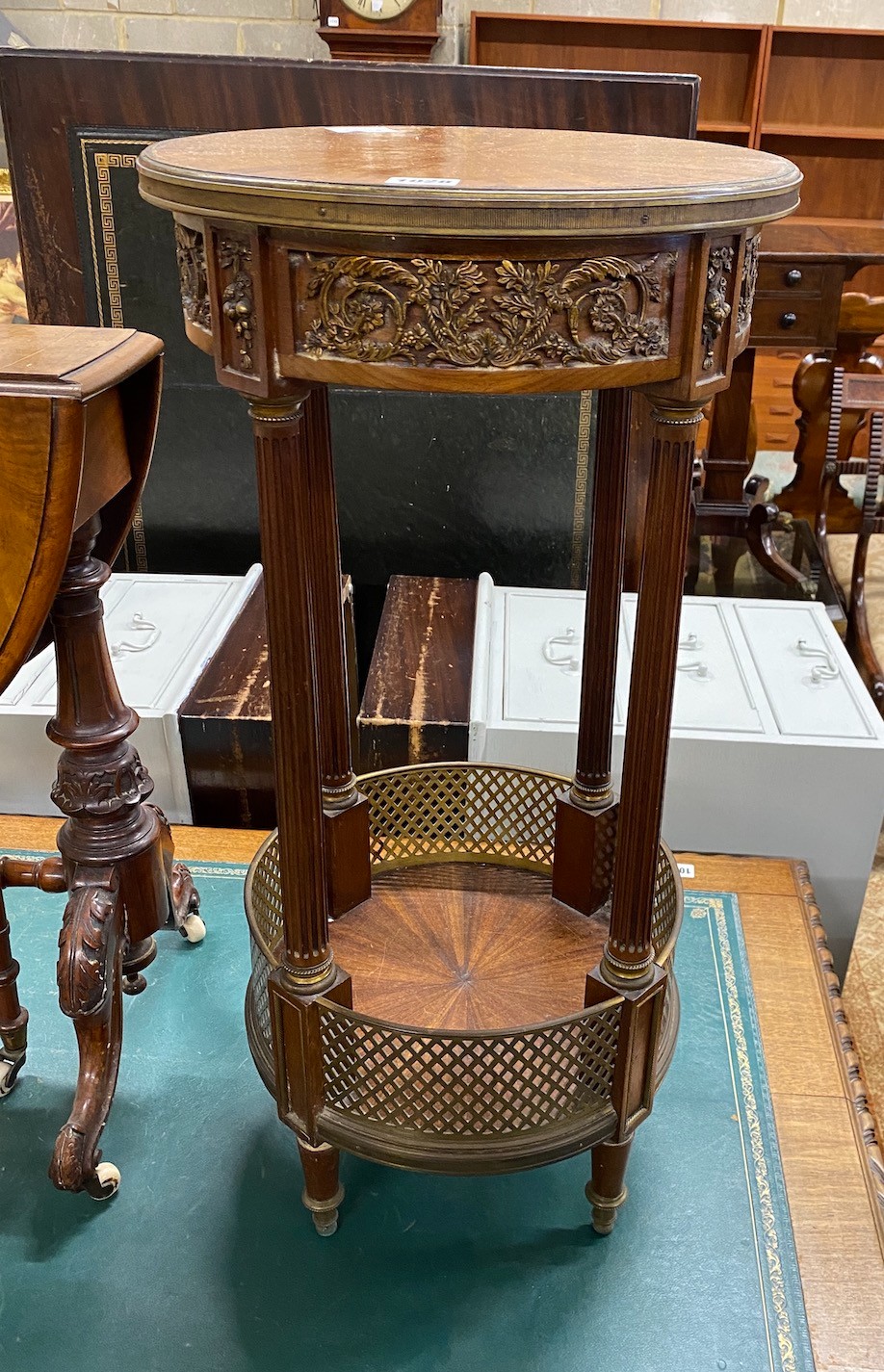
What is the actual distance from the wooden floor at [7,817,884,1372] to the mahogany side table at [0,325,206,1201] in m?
0.50

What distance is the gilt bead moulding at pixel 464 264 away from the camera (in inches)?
31.8

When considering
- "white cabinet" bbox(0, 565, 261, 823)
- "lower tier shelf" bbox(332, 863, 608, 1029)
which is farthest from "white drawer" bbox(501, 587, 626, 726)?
"white cabinet" bbox(0, 565, 261, 823)

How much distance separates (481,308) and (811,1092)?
1.15m

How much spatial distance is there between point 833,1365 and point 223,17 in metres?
4.76

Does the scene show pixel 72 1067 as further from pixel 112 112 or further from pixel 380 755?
pixel 112 112

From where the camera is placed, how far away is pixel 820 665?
81.2 inches

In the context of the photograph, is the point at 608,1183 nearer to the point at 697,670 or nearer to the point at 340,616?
the point at 340,616

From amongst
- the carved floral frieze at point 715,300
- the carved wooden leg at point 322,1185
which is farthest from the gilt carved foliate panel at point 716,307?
the carved wooden leg at point 322,1185

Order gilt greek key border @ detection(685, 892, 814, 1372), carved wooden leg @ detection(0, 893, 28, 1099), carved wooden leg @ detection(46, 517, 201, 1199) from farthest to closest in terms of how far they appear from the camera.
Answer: carved wooden leg @ detection(0, 893, 28, 1099) → carved wooden leg @ detection(46, 517, 201, 1199) → gilt greek key border @ detection(685, 892, 814, 1372)

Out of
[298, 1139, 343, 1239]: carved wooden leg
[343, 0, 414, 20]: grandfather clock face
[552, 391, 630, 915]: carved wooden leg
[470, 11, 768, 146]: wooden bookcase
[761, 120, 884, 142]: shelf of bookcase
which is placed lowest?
[298, 1139, 343, 1239]: carved wooden leg

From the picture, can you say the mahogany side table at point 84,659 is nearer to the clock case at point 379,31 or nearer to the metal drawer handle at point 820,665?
the metal drawer handle at point 820,665

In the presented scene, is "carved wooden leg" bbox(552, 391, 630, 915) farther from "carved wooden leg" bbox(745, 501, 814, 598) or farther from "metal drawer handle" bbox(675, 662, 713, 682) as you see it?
"carved wooden leg" bbox(745, 501, 814, 598)

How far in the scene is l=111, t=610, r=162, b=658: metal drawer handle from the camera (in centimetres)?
216

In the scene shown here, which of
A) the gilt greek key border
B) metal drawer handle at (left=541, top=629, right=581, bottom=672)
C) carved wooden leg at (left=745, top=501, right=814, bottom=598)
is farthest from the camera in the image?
carved wooden leg at (left=745, top=501, right=814, bottom=598)
